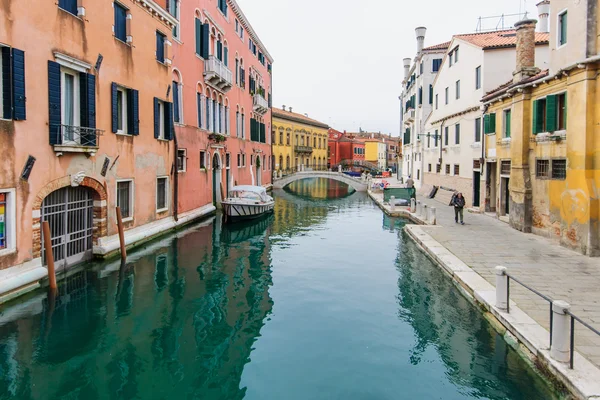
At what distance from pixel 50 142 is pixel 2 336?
4222 millimetres

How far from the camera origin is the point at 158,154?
1546 centimetres

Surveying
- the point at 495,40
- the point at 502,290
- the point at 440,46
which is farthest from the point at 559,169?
the point at 440,46

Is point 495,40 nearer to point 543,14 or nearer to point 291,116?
point 543,14

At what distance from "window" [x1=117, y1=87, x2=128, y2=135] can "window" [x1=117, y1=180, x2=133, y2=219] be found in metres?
1.50

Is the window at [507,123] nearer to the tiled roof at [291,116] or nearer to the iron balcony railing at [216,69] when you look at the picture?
the iron balcony railing at [216,69]

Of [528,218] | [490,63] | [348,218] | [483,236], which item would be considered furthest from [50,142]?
[490,63]

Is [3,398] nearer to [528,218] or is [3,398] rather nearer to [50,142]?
[50,142]

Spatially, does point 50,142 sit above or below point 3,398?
above

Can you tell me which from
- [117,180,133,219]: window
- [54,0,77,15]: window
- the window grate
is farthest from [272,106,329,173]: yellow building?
[54,0,77,15]: window

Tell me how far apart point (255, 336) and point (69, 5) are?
28.6 feet

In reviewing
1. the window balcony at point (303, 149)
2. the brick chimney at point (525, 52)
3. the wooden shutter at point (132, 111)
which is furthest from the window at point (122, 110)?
the window balcony at point (303, 149)

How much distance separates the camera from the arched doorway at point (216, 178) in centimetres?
2334

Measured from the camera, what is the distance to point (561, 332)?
17.9ft

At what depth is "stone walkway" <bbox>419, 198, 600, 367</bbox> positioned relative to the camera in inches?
281
